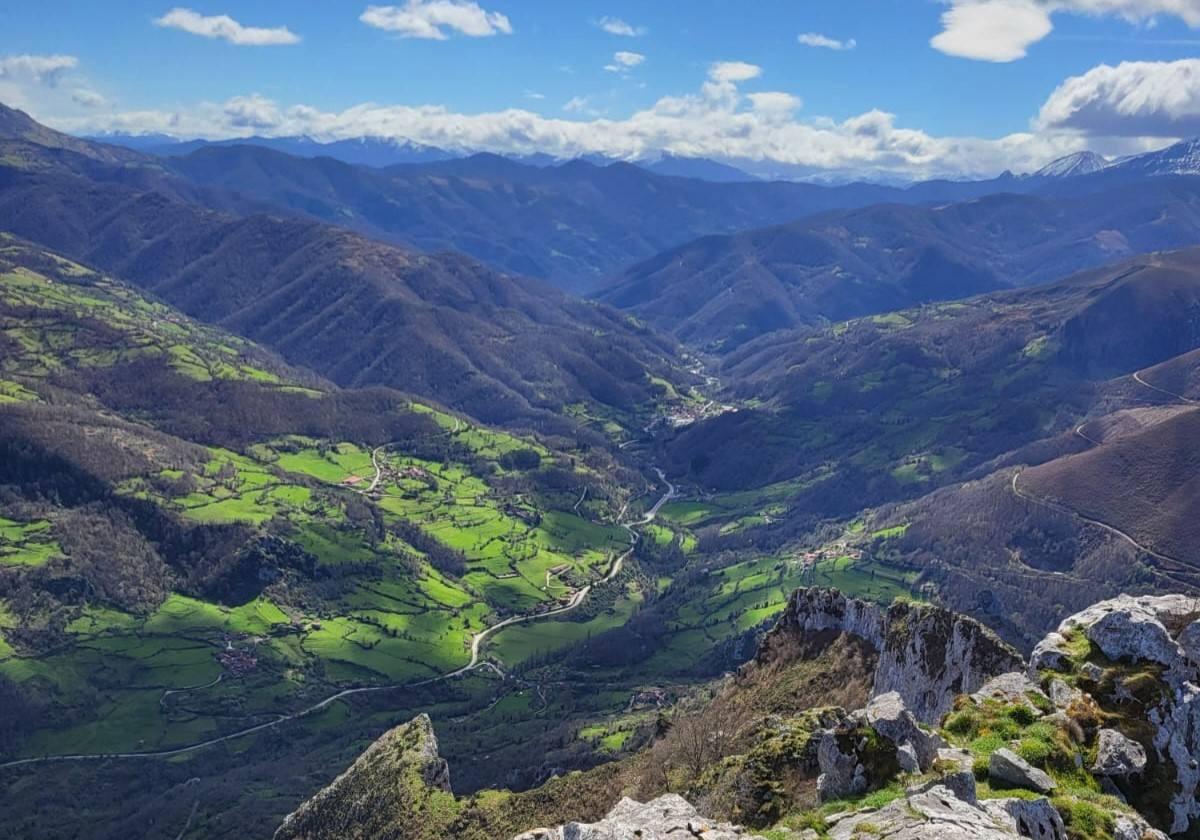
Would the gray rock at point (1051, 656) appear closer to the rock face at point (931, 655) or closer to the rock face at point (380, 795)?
the rock face at point (931, 655)

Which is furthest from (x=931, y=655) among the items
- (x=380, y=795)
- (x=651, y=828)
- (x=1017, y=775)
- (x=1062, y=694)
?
(x=380, y=795)

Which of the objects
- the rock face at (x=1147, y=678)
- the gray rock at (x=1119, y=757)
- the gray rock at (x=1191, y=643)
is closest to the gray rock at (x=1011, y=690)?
the rock face at (x=1147, y=678)

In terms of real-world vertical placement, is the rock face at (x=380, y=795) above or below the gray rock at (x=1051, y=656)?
below

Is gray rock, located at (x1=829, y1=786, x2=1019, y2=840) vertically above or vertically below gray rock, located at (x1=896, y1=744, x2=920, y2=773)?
above

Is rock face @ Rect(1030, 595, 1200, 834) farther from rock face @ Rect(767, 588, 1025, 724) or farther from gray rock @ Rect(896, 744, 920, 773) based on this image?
gray rock @ Rect(896, 744, 920, 773)

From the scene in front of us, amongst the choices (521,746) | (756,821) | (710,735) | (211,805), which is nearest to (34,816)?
(211,805)

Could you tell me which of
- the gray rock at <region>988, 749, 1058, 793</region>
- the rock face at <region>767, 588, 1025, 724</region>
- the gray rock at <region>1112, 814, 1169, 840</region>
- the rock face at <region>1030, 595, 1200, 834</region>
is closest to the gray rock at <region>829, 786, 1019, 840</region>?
the gray rock at <region>988, 749, 1058, 793</region>

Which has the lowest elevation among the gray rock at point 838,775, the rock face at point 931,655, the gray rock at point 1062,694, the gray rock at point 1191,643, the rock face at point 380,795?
the rock face at point 380,795

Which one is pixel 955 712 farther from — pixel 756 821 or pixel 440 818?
pixel 440 818
